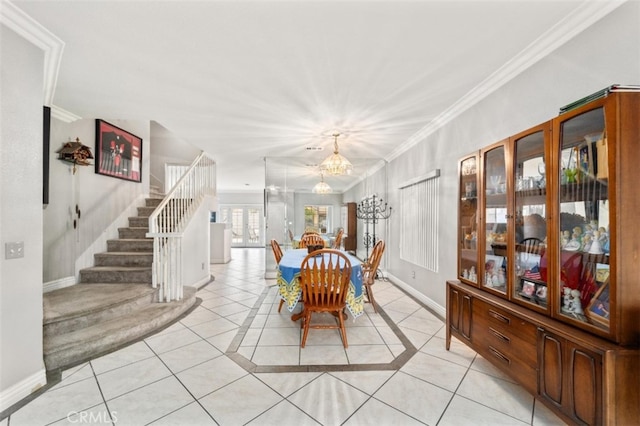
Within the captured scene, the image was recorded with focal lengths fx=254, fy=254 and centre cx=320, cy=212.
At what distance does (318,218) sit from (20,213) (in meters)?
6.80

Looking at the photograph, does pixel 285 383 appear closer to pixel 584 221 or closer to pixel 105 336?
pixel 105 336

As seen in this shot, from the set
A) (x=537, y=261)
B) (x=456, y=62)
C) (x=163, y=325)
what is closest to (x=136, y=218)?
(x=163, y=325)

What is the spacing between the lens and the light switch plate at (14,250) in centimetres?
170

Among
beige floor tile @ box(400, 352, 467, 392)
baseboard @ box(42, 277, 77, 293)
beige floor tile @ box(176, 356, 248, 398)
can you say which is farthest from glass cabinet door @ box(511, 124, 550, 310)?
baseboard @ box(42, 277, 77, 293)

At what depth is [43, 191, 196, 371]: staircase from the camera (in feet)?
7.58

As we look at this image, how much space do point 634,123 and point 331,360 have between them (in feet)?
8.17

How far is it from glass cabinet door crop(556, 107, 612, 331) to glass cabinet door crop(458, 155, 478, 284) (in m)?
0.72

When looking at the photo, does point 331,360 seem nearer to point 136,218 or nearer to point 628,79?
point 628,79

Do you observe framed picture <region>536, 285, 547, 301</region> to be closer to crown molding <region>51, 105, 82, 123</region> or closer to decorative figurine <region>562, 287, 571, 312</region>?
decorative figurine <region>562, 287, 571, 312</region>

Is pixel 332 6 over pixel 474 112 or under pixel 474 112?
over

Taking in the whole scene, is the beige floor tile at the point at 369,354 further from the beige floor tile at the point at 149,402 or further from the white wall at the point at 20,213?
the white wall at the point at 20,213

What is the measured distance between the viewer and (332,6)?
1597 mm

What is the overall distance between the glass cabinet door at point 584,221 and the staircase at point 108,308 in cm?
365

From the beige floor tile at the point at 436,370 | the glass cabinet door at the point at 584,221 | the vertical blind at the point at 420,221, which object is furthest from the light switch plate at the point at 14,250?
the vertical blind at the point at 420,221
